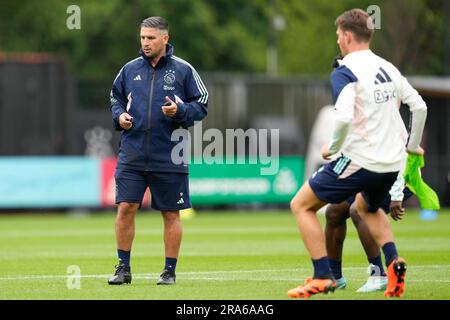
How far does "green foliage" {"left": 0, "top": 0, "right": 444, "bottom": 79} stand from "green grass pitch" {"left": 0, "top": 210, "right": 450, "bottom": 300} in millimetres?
21601

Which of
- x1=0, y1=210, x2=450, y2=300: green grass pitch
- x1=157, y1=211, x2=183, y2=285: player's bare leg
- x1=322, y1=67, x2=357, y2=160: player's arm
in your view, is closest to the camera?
x1=322, y1=67, x2=357, y2=160: player's arm

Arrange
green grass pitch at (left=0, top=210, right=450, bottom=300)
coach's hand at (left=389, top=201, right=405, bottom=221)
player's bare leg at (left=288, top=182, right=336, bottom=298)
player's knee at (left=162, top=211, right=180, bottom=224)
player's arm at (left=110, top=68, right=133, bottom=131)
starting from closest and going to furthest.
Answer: player's bare leg at (left=288, top=182, right=336, bottom=298)
coach's hand at (left=389, top=201, right=405, bottom=221)
green grass pitch at (left=0, top=210, right=450, bottom=300)
player's arm at (left=110, top=68, right=133, bottom=131)
player's knee at (left=162, top=211, right=180, bottom=224)

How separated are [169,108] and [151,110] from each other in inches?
12.6

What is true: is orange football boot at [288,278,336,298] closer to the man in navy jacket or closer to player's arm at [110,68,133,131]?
the man in navy jacket

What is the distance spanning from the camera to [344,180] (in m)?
9.65

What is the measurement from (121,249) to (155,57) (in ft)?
5.95

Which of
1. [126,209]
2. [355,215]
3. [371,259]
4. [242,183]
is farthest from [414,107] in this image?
[242,183]

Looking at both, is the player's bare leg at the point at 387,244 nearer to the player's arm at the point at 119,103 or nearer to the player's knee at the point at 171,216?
the player's knee at the point at 171,216

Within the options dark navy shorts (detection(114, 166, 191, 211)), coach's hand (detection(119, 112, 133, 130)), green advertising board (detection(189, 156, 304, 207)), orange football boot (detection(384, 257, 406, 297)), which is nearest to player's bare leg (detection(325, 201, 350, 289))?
orange football boot (detection(384, 257, 406, 297))

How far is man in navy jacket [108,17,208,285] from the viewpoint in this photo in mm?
11305

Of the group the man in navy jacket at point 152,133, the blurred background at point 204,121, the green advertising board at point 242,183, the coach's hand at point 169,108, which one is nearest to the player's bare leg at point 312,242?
the coach's hand at point 169,108

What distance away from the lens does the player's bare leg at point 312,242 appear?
9.66 m
